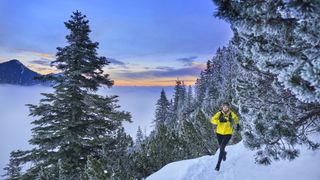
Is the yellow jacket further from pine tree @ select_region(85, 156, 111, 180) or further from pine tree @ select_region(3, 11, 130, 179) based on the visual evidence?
pine tree @ select_region(3, 11, 130, 179)

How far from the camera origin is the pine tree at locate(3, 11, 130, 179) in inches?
629

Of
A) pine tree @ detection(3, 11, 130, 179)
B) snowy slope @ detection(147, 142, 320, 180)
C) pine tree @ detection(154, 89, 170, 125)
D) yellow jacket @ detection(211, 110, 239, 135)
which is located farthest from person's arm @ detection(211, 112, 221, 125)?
pine tree @ detection(154, 89, 170, 125)

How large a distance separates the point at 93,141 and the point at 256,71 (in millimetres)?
11307

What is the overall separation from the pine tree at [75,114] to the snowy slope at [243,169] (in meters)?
5.34

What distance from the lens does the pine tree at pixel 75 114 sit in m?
16.0

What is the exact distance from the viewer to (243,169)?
403 inches

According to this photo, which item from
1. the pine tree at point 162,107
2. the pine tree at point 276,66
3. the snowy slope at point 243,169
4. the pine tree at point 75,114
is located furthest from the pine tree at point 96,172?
the pine tree at point 162,107

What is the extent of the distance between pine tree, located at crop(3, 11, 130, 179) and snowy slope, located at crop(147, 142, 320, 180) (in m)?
5.34

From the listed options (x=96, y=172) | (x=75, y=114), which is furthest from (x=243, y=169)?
(x=75, y=114)

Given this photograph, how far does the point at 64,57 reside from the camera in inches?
665

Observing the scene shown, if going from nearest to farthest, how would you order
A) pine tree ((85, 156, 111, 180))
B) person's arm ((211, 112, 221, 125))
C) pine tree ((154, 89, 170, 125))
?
pine tree ((85, 156, 111, 180)), person's arm ((211, 112, 221, 125)), pine tree ((154, 89, 170, 125))

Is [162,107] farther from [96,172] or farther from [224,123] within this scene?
[96,172]

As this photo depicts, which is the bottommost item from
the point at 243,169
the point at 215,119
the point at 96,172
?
the point at 243,169

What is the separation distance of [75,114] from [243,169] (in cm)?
960
